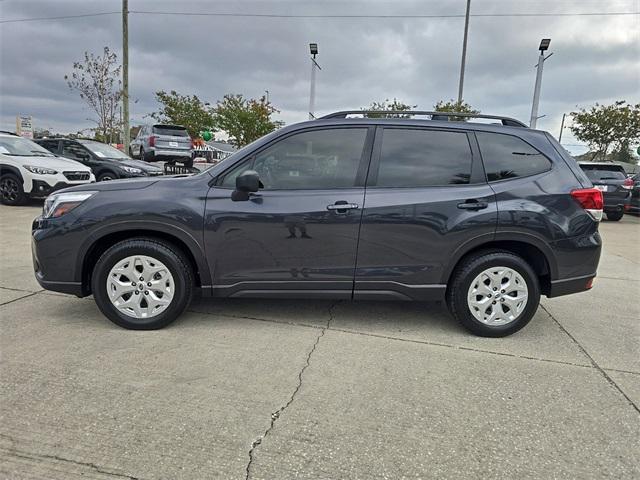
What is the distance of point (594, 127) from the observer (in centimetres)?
3123

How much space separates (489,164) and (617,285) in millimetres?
3399

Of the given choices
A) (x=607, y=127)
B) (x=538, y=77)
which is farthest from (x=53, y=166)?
(x=607, y=127)

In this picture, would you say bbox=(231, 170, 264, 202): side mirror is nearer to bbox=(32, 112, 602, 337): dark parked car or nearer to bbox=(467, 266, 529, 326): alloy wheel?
bbox=(32, 112, 602, 337): dark parked car

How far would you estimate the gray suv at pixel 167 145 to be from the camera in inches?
642

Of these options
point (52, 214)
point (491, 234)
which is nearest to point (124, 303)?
point (52, 214)

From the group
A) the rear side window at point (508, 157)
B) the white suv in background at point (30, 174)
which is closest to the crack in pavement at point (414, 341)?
the rear side window at point (508, 157)

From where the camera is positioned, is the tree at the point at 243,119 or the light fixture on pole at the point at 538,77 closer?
the light fixture on pole at the point at 538,77

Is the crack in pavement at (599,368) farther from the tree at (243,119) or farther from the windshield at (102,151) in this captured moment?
the tree at (243,119)

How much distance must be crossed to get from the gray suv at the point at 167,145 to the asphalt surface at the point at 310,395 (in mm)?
13322

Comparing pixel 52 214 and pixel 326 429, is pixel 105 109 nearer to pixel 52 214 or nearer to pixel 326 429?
pixel 52 214

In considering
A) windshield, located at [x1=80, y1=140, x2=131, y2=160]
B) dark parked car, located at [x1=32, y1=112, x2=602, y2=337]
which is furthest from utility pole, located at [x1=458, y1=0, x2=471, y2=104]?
dark parked car, located at [x1=32, y1=112, x2=602, y2=337]

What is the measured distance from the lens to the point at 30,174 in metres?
9.28

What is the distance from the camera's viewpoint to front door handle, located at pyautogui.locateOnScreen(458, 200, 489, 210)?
3309 mm

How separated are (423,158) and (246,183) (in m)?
1.48
